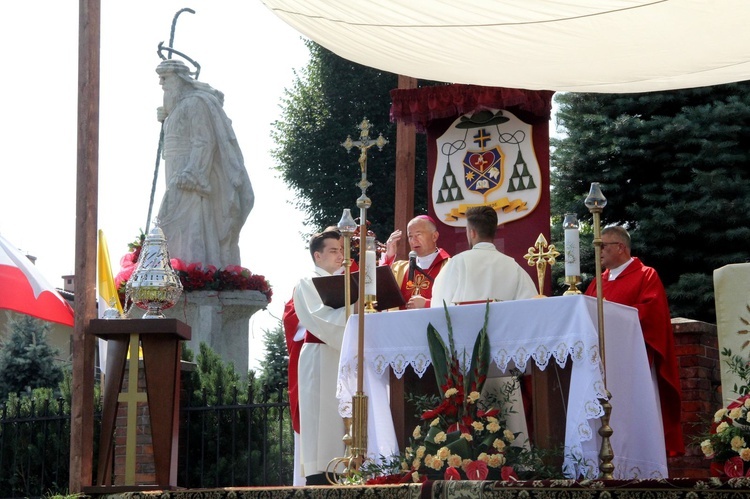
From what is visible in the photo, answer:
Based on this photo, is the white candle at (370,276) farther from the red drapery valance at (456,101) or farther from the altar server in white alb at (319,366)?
the red drapery valance at (456,101)

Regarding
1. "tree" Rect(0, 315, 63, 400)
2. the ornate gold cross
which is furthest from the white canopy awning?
"tree" Rect(0, 315, 63, 400)

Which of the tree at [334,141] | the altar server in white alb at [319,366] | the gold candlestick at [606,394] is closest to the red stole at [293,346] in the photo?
the altar server in white alb at [319,366]

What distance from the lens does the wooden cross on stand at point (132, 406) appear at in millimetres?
6781

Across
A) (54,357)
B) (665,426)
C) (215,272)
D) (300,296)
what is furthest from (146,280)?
(54,357)

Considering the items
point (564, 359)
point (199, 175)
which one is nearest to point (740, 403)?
point (564, 359)

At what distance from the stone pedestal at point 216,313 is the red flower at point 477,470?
7.90m

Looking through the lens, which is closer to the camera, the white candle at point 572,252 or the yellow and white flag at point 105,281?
the white candle at point 572,252

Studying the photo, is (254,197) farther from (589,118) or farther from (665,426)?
(665,426)

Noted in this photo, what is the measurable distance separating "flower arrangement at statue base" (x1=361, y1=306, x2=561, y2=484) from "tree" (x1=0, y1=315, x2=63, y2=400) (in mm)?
13947

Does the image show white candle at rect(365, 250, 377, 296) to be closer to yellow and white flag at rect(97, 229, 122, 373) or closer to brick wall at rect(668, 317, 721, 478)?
brick wall at rect(668, 317, 721, 478)

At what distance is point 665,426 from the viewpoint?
25.4ft

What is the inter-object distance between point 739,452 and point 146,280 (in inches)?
141

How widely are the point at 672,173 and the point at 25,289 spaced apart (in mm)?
7080

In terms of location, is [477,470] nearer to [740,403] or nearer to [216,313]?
[740,403]
